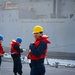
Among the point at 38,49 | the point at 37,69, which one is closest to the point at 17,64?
the point at 37,69

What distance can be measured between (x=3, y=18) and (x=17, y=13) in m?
1.52

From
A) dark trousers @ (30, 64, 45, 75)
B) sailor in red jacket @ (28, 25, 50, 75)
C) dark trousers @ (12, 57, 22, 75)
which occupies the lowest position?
dark trousers @ (12, 57, 22, 75)

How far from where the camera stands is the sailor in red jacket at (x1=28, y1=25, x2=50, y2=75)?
15.6 ft

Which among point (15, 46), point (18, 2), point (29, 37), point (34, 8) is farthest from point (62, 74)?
point (18, 2)

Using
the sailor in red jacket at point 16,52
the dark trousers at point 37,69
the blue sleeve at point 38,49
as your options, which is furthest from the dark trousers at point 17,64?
the blue sleeve at point 38,49

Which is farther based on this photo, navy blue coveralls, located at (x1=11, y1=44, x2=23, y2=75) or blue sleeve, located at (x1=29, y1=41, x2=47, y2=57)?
navy blue coveralls, located at (x1=11, y1=44, x2=23, y2=75)

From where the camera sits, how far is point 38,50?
4.74m

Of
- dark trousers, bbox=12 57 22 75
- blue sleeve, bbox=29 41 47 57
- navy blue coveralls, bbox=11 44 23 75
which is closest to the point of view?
blue sleeve, bbox=29 41 47 57

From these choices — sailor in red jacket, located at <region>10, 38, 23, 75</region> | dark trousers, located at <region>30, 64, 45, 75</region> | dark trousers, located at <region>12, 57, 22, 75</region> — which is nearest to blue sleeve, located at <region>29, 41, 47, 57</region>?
dark trousers, located at <region>30, 64, 45, 75</region>

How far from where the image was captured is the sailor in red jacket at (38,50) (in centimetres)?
Answer: 475

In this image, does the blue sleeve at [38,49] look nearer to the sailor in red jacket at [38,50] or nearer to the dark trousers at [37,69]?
the sailor in red jacket at [38,50]

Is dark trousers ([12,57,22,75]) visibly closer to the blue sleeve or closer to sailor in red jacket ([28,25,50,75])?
sailor in red jacket ([28,25,50,75])

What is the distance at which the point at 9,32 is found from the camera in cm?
2522

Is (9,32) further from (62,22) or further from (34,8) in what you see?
(62,22)
